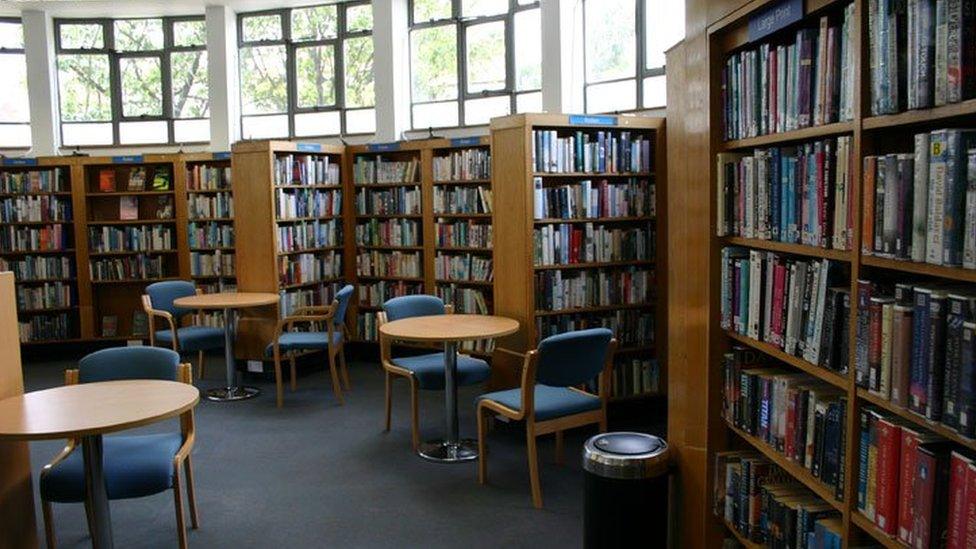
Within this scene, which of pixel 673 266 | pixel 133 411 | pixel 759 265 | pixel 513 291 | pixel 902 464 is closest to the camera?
pixel 902 464

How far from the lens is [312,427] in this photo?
5.56 meters

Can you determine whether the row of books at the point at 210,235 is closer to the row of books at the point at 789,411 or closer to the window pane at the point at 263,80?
the window pane at the point at 263,80

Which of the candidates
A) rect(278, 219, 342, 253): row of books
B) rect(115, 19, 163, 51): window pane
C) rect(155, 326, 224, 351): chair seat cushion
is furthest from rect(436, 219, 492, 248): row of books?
rect(115, 19, 163, 51): window pane

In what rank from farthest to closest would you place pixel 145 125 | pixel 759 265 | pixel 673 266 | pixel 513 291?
pixel 145 125 → pixel 513 291 → pixel 673 266 → pixel 759 265

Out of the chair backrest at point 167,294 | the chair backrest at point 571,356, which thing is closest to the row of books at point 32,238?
the chair backrest at point 167,294

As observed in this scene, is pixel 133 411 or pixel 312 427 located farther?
pixel 312 427

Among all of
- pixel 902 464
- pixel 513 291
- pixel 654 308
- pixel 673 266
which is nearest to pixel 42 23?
pixel 513 291

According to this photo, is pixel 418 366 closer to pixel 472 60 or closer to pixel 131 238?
pixel 472 60

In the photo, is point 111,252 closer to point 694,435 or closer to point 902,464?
point 694,435

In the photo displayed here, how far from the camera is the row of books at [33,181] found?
836cm

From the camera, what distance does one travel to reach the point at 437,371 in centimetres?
491

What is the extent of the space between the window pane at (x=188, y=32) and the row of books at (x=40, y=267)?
305cm

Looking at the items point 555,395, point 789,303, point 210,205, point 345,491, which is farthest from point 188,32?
point 789,303

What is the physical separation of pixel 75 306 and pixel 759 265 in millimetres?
8221
